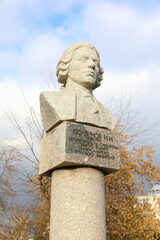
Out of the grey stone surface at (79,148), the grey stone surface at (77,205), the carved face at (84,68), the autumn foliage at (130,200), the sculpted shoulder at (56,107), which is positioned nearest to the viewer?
the grey stone surface at (77,205)

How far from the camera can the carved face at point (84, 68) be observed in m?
5.44

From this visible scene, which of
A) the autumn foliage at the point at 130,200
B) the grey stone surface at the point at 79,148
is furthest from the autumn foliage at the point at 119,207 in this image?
the grey stone surface at the point at 79,148

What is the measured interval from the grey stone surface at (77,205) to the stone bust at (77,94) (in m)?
0.90

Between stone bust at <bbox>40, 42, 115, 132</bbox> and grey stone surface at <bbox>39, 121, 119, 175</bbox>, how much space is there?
0.19m

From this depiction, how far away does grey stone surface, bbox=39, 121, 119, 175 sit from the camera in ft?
14.9

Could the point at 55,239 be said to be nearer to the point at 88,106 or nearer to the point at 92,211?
the point at 92,211

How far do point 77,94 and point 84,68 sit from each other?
0.54m

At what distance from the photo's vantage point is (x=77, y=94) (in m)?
5.32

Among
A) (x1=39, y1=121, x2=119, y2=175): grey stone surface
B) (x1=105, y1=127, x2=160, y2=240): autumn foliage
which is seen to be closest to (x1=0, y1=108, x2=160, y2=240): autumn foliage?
(x1=105, y1=127, x2=160, y2=240): autumn foliage

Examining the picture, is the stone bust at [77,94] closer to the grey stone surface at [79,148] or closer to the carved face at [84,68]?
the carved face at [84,68]

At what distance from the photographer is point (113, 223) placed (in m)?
11.7

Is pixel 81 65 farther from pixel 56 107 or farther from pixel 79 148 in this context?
pixel 79 148

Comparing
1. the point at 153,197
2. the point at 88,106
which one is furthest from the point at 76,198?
the point at 153,197

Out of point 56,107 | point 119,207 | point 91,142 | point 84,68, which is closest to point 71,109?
point 56,107
